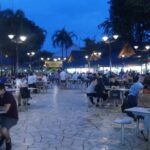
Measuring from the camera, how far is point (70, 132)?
13.1 meters

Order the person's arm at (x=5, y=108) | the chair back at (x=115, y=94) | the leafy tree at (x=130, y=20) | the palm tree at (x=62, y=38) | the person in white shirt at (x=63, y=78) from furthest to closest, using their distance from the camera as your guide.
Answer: the palm tree at (x=62, y=38) < the person in white shirt at (x=63, y=78) < the leafy tree at (x=130, y=20) < the chair back at (x=115, y=94) < the person's arm at (x=5, y=108)

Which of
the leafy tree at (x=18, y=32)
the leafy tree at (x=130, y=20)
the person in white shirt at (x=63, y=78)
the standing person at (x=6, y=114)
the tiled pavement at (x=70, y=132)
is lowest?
the tiled pavement at (x=70, y=132)

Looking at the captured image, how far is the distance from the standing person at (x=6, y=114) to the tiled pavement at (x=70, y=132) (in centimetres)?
78

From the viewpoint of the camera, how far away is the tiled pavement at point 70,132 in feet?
36.4

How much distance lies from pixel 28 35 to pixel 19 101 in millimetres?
53133

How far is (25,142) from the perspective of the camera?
1156cm

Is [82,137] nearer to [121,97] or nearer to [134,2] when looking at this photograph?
[121,97]

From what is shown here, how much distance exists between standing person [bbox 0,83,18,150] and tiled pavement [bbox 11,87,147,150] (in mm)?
784

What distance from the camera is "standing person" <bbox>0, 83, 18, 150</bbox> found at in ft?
32.9

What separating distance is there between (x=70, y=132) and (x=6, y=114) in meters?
3.34

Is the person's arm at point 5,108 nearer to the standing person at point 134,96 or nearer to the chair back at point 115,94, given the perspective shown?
the standing person at point 134,96

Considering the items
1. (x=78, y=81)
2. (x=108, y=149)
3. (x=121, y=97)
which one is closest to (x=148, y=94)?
(x=108, y=149)

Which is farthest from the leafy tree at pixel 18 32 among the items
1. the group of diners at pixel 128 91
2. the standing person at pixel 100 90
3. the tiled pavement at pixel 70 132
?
the tiled pavement at pixel 70 132

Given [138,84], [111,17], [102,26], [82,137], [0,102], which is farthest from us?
[102,26]
